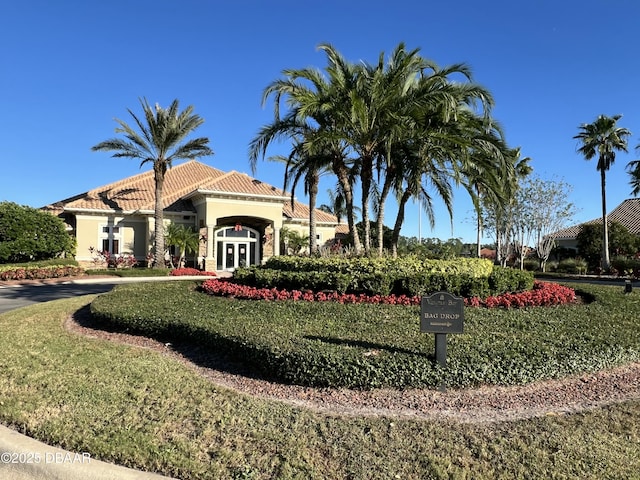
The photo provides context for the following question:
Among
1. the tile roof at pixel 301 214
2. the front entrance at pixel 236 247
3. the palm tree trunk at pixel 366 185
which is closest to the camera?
the palm tree trunk at pixel 366 185

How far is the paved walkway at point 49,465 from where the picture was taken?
3023 millimetres

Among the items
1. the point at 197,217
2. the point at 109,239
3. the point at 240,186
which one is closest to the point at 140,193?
the point at 109,239

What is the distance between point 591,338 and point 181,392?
5394 millimetres

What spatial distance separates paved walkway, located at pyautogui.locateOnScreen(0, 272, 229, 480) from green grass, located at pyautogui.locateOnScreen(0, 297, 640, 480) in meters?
0.11

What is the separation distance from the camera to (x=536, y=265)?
110 feet

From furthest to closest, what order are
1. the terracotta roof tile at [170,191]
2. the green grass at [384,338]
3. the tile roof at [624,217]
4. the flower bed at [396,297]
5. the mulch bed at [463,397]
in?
the tile roof at [624,217]
the terracotta roof tile at [170,191]
the flower bed at [396,297]
the green grass at [384,338]
the mulch bed at [463,397]

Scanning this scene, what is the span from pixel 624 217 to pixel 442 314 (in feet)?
148

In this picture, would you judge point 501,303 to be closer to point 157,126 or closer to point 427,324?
point 427,324

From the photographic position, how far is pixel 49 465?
317 centimetres

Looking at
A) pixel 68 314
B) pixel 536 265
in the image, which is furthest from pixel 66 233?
pixel 536 265

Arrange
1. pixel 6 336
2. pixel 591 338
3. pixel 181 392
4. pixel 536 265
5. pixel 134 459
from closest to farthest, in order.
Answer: pixel 134 459
pixel 181 392
pixel 591 338
pixel 6 336
pixel 536 265

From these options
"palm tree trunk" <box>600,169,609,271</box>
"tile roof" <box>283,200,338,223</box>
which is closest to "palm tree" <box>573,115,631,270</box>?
"palm tree trunk" <box>600,169,609,271</box>

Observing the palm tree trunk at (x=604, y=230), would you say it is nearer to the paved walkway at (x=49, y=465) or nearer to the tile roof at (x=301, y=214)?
the tile roof at (x=301, y=214)

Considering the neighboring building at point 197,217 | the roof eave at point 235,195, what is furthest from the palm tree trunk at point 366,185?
the roof eave at point 235,195
